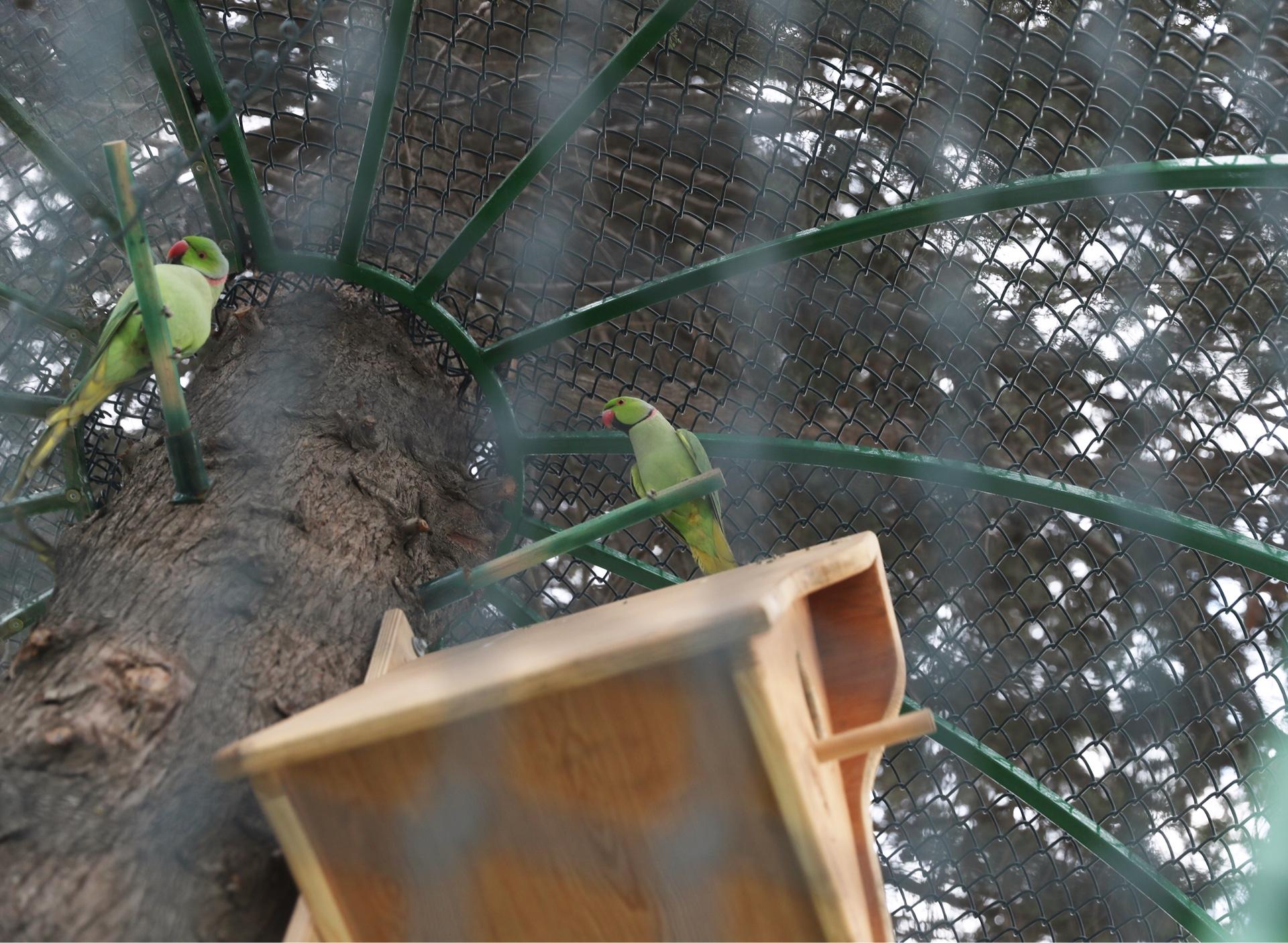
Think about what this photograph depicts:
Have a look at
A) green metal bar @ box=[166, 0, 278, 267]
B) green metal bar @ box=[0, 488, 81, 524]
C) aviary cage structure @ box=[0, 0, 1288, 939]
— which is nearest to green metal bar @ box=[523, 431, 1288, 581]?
aviary cage structure @ box=[0, 0, 1288, 939]

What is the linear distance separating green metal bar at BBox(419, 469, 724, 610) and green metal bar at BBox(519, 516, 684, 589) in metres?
0.55

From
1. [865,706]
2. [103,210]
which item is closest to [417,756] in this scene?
[865,706]

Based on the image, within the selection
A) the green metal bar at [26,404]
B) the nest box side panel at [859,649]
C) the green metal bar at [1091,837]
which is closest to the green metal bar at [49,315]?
the green metal bar at [26,404]

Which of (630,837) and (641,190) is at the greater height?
(641,190)

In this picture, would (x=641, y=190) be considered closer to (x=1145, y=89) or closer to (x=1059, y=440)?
(x=1145, y=89)

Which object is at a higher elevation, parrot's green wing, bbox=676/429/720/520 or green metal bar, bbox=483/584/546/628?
parrot's green wing, bbox=676/429/720/520

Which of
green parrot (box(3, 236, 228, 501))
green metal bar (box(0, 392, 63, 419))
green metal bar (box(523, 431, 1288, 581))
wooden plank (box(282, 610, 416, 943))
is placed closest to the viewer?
wooden plank (box(282, 610, 416, 943))

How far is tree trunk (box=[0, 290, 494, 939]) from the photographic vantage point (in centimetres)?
82

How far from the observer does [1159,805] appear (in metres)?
2.23

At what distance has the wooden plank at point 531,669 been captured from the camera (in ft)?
2.30

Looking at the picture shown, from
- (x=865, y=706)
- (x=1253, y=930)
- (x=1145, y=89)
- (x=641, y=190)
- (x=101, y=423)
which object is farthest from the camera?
(x=641, y=190)

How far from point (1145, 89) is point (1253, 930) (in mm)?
1390

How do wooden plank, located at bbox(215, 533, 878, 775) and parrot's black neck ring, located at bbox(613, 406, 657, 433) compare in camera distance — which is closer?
wooden plank, located at bbox(215, 533, 878, 775)

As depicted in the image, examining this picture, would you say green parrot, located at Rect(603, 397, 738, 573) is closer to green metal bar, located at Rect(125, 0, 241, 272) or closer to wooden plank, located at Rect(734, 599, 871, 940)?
green metal bar, located at Rect(125, 0, 241, 272)
